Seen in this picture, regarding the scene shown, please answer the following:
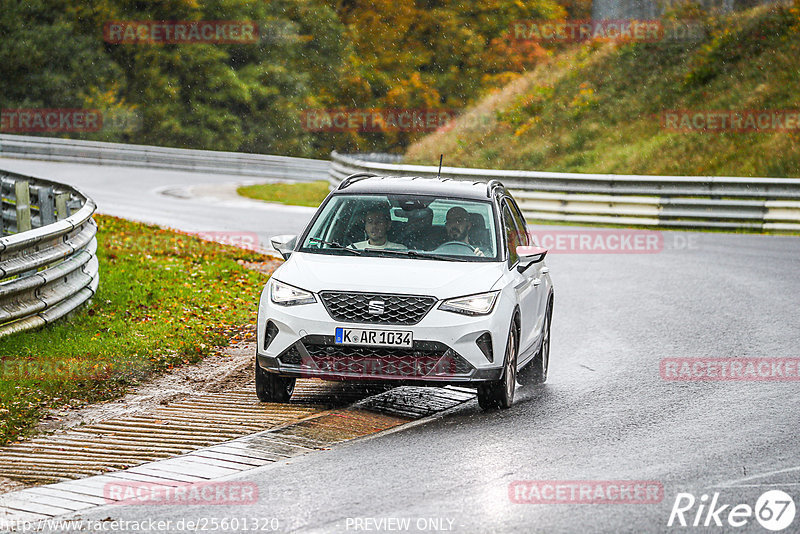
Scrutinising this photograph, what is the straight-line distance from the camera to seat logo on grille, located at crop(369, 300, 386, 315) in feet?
28.0

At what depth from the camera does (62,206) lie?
16.5 meters

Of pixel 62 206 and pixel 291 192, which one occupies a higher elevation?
pixel 62 206

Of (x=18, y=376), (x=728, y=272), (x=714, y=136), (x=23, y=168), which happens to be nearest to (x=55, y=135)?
(x=23, y=168)

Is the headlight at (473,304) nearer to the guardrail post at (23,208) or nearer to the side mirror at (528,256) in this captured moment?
the side mirror at (528,256)

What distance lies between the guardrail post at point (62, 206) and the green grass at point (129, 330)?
0.81m

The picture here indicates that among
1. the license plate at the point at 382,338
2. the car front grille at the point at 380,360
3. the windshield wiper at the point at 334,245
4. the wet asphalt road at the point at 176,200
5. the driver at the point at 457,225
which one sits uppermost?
the driver at the point at 457,225

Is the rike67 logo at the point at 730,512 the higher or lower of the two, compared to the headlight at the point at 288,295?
lower

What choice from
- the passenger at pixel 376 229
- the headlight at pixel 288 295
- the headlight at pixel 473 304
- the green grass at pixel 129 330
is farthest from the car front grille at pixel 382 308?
the green grass at pixel 129 330

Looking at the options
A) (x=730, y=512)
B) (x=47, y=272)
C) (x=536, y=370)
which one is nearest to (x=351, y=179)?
(x=536, y=370)

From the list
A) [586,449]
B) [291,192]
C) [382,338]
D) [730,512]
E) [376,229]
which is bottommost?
[291,192]

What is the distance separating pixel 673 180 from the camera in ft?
81.8

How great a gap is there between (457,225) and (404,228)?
43 centimetres

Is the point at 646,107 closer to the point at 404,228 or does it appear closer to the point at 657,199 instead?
the point at 657,199

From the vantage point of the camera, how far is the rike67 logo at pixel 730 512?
6.16 metres
